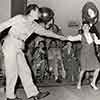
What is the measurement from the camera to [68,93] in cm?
376

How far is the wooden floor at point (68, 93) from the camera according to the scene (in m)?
3.51

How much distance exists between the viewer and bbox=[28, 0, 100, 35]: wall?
5.23m

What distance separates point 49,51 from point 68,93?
112cm

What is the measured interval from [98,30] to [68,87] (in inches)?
59.3

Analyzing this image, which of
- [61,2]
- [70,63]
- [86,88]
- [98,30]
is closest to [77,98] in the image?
[86,88]

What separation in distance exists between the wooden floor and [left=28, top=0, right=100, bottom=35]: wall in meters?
1.53

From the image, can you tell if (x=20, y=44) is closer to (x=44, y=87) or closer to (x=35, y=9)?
(x=35, y=9)

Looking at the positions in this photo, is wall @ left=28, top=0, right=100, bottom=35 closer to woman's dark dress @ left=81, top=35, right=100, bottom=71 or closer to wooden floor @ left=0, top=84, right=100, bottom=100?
woman's dark dress @ left=81, top=35, right=100, bottom=71

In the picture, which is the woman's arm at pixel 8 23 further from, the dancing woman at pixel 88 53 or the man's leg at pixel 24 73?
the dancing woman at pixel 88 53

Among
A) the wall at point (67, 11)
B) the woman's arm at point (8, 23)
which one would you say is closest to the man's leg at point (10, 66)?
the woman's arm at point (8, 23)

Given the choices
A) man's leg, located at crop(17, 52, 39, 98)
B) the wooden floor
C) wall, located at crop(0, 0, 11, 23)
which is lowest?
the wooden floor

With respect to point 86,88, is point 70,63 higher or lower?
higher

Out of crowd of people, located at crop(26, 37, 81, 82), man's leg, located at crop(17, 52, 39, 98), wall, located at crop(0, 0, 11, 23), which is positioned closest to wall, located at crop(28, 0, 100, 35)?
crowd of people, located at crop(26, 37, 81, 82)

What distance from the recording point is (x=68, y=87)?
4215 millimetres
